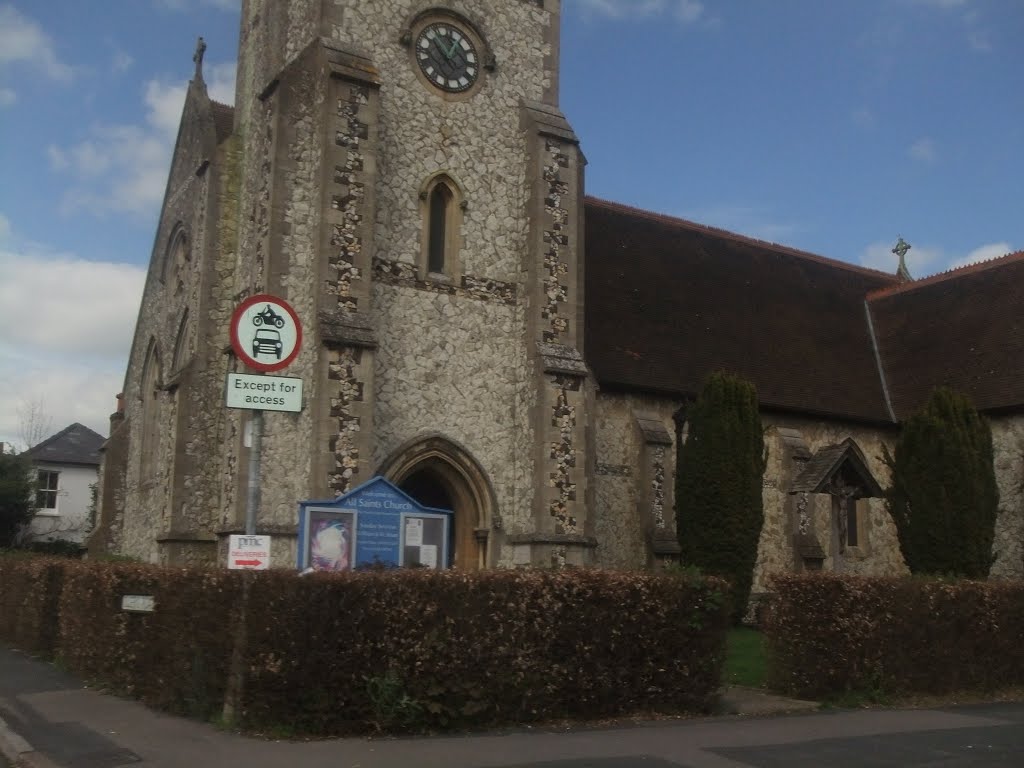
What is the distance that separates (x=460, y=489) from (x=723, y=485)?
17.2ft

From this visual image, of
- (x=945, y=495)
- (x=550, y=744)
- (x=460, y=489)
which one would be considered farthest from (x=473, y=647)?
(x=945, y=495)

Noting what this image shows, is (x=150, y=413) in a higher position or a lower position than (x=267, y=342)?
higher

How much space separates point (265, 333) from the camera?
30.5 feet

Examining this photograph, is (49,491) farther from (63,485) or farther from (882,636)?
(882,636)

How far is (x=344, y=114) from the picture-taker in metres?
16.5

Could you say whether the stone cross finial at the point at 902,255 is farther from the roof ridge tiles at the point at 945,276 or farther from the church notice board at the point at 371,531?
the church notice board at the point at 371,531

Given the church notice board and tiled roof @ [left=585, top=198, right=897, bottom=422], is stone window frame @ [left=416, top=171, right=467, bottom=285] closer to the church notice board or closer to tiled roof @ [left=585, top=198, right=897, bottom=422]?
tiled roof @ [left=585, top=198, right=897, bottom=422]

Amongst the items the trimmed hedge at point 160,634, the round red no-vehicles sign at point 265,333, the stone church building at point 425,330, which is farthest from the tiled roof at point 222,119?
the round red no-vehicles sign at point 265,333

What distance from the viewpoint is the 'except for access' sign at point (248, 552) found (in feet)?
30.5

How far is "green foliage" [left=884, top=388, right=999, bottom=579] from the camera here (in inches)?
779

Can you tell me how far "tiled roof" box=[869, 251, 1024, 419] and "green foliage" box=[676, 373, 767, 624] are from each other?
7614 mm

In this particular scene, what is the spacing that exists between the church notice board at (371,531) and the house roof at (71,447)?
34.9 m

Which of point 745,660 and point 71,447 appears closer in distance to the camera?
point 745,660

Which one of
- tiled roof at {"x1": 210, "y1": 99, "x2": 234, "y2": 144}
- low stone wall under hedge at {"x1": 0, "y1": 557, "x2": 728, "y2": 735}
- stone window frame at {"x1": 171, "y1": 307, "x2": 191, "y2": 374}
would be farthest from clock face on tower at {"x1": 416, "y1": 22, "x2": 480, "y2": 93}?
low stone wall under hedge at {"x1": 0, "y1": 557, "x2": 728, "y2": 735}
